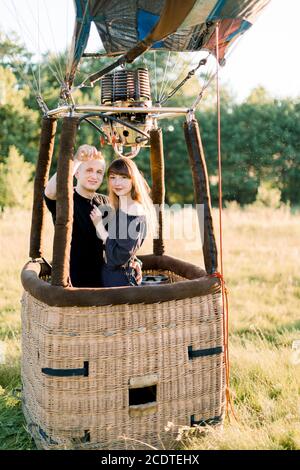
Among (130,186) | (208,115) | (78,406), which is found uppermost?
(208,115)

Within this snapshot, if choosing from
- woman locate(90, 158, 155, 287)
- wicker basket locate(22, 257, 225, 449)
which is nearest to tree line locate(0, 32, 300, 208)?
woman locate(90, 158, 155, 287)

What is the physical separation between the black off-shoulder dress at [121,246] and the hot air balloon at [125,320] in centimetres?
24

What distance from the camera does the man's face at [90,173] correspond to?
8.20ft

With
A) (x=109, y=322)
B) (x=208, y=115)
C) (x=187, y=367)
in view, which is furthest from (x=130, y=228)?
(x=208, y=115)

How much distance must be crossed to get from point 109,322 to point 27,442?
2.37 ft

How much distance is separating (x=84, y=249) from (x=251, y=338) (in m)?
1.78

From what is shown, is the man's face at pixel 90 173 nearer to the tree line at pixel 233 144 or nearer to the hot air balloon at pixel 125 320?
the hot air balloon at pixel 125 320

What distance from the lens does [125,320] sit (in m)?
2.06

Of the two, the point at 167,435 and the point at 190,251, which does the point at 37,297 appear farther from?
the point at 190,251

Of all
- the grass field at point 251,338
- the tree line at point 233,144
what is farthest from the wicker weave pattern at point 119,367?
the tree line at point 233,144

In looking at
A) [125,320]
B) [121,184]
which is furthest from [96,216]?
[125,320]

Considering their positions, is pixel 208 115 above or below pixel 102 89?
above

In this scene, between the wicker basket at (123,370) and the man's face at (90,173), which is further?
the man's face at (90,173)

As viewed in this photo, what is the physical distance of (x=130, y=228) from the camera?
2.31 metres
